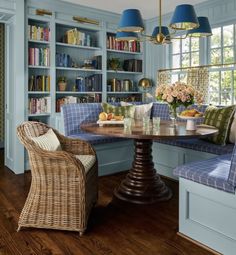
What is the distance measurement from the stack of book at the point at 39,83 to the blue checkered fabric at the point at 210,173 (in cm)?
290

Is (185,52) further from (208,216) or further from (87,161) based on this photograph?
(208,216)

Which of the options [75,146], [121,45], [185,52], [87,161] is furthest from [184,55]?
[87,161]

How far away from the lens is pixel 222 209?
1927 mm

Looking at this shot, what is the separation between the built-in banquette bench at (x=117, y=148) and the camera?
358 centimetres

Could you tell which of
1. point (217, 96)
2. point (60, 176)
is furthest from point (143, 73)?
point (60, 176)

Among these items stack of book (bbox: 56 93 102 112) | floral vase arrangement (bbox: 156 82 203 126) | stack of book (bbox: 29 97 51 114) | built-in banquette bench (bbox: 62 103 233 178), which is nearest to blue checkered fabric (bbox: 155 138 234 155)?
built-in banquette bench (bbox: 62 103 233 178)

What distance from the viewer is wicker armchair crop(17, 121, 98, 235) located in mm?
2230

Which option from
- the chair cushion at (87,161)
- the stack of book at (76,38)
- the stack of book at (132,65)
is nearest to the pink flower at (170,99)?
the chair cushion at (87,161)

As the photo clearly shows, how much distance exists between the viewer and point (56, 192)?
2.29 metres

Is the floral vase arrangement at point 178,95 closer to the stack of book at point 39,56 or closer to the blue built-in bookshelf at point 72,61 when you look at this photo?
the blue built-in bookshelf at point 72,61

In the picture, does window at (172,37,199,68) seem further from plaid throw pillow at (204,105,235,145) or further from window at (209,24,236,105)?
plaid throw pillow at (204,105,235,145)

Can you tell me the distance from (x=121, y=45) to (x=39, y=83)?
1818mm

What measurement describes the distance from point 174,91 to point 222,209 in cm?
134

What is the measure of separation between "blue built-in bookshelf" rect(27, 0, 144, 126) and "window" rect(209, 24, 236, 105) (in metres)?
1.56
